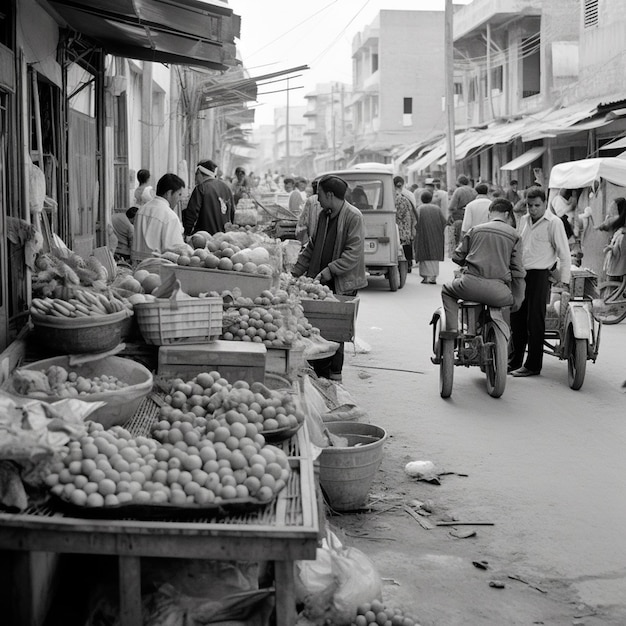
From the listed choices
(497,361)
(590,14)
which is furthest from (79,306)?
(590,14)

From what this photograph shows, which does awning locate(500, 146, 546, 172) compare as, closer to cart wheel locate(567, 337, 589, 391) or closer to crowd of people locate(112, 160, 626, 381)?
crowd of people locate(112, 160, 626, 381)

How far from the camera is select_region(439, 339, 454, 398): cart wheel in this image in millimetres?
7922

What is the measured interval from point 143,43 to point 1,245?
4566 mm

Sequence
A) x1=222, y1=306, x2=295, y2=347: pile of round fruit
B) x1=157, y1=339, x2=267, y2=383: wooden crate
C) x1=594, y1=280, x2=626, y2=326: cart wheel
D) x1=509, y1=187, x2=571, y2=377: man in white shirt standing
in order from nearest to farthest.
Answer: x1=157, y1=339, x2=267, y2=383: wooden crate
x1=222, y1=306, x2=295, y2=347: pile of round fruit
x1=509, y1=187, x2=571, y2=377: man in white shirt standing
x1=594, y1=280, x2=626, y2=326: cart wheel

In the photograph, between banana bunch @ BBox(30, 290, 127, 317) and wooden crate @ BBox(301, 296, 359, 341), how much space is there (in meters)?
2.69

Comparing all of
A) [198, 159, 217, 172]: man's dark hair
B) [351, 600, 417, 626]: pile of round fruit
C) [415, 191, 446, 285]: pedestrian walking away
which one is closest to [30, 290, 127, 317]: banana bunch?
[351, 600, 417, 626]: pile of round fruit

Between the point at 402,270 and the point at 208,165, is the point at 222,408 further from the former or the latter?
the point at 402,270

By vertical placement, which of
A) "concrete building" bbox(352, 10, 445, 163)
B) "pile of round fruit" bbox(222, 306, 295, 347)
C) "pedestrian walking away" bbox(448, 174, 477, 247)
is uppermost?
"concrete building" bbox(352, 10, 445, 163)

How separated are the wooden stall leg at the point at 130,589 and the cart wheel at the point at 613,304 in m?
10.7

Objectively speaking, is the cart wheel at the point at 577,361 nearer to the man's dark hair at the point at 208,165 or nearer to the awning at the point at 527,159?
the man's dark hair at the point at 208,165

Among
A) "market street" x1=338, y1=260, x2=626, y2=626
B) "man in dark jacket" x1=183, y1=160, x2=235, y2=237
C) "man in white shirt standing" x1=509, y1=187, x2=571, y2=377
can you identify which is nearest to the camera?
"market street" x1=338, y1=260, x2=626, y2=626

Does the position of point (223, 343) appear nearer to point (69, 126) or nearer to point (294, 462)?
point (294, 462)

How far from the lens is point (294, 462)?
3.54 metres

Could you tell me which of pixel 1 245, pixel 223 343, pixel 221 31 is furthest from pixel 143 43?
pixel 223 343
